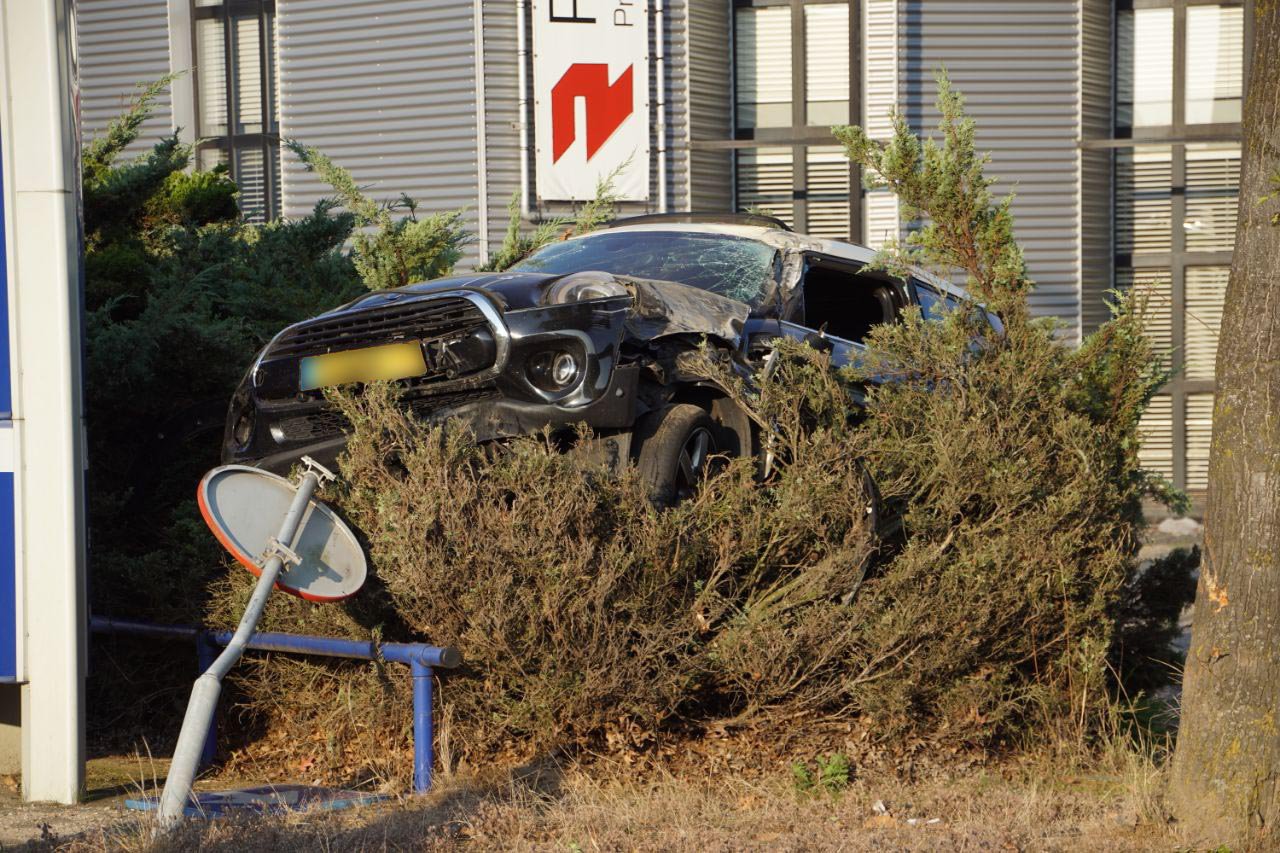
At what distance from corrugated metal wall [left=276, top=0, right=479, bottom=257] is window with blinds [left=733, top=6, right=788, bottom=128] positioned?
2748 millimetres

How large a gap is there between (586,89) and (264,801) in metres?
9.07

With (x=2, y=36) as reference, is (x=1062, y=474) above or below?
below

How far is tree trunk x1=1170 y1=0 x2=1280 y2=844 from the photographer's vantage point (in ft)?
14.9

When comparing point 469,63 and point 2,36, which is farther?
point 469,63

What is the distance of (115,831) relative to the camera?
452cm

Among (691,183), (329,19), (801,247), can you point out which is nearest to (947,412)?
(801,247)

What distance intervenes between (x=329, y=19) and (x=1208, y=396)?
30.8 feet

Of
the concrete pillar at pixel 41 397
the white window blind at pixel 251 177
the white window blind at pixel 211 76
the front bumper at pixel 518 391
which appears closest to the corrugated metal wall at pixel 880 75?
the white window blind at pixel 251 177

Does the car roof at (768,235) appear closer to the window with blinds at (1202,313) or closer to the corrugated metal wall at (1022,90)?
the corrugated metal wall at (1022,90)

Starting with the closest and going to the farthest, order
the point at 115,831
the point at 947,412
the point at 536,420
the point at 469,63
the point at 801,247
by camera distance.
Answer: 1. the point at 115,831
2. the point at 536,420
3. the point at 947,412
4. the point at 801,247
5. the point at 469,63

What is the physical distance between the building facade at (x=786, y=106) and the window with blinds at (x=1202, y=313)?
3cm

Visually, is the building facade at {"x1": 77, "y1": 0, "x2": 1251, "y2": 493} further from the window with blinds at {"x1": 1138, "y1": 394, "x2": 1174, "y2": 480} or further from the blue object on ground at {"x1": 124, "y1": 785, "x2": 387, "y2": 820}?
the blue object on ground at {"x1": 124, "y1": 785, "x2": 387, "y2": 820}

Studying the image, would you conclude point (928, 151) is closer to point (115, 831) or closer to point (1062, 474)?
point (1062, 474)

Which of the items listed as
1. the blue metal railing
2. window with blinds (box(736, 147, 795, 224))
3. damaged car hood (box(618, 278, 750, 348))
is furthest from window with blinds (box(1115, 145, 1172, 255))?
the blue metal railing
